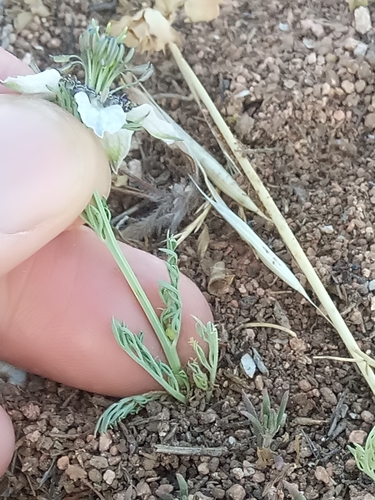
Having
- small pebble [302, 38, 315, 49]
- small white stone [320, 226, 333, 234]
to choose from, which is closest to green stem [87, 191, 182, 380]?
small white stone [320, 226, 333, 234]

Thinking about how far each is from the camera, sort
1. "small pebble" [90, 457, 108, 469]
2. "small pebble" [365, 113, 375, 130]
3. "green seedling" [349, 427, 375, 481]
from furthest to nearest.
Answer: "small pebble" [365, 113, 375, 130], "small pebble" [90, 457, 108, 469], "green seedling" [349, 427, 375, 481]

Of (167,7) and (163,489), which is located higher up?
(167,7)

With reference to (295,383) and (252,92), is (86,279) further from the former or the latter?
(252,92)

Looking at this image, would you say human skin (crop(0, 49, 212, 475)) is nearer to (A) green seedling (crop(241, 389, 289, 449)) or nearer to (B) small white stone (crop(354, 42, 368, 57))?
(A) green seedling (crop(241, 389, 289, 449))

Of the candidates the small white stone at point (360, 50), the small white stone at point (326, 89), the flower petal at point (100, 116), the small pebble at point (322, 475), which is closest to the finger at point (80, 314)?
the small pebble at point (322, 475)

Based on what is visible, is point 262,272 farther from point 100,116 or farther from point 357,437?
point 100,116

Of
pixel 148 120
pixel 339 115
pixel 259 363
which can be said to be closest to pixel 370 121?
pixel 339 115
